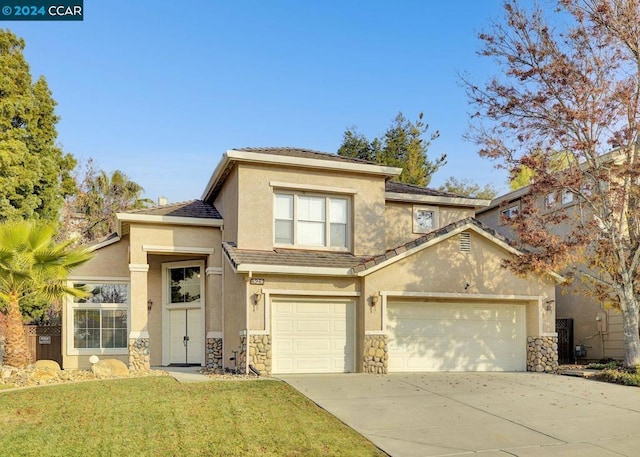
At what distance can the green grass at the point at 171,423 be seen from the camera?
25.0 feet

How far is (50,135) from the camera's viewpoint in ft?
82.1

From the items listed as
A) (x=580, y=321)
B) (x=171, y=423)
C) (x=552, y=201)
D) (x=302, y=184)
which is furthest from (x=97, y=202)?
(x=171, y=423)

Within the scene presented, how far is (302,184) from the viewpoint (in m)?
16.3

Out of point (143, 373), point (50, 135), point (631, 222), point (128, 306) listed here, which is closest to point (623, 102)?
point (631, 222)

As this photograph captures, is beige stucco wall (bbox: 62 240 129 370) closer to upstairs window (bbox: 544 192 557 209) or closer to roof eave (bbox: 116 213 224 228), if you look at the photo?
roof eave (bbox: 116 213 224 228)

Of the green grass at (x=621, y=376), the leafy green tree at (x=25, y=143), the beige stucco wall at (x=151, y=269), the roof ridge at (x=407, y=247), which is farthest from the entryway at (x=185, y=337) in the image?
the green grass at (x=621, y=376)

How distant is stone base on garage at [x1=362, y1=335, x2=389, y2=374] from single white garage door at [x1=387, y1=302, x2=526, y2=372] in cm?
57

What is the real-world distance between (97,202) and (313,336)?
23.3 meters

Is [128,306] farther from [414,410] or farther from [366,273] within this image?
[414,410]

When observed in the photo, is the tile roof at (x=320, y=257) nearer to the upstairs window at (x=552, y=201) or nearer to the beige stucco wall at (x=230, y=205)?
the beige stucco wall at (x=230, y=205)

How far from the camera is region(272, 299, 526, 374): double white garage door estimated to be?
591 inches

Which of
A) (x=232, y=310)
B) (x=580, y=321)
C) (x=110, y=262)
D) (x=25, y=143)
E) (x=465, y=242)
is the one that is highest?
(x=25, y=143)

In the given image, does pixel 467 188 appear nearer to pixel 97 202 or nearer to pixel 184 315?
pixel 97 202

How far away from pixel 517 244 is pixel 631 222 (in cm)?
307
